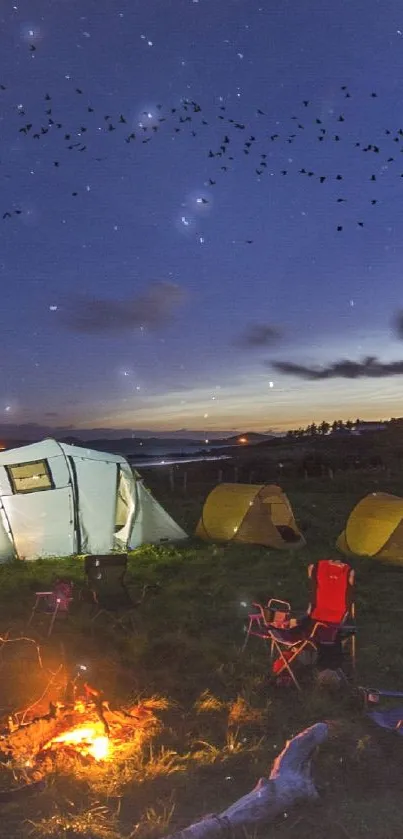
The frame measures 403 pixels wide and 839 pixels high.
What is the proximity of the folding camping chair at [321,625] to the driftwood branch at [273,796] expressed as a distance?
1.42 m

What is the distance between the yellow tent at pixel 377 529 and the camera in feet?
36.3

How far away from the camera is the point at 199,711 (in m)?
5.26

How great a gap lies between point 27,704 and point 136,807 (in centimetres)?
169

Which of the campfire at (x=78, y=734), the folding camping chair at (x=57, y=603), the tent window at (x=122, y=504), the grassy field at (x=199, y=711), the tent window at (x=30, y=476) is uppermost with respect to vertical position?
the tent window at (x=30, y=476)

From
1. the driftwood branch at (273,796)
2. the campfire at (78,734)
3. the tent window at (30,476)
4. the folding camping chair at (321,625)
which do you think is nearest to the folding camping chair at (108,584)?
the folding camping chair at (321,625)

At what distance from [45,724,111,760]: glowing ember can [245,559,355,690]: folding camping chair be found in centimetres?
174

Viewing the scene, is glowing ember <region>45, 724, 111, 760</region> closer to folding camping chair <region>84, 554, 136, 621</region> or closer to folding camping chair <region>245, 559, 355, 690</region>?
folding camping chair <region>245, 559, 355, 690</region>

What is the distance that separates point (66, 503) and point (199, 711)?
7.40 m

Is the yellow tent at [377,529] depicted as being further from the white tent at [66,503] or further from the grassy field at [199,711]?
the white tent at [66,503]

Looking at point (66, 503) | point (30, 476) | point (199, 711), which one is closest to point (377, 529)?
point (66, 503)

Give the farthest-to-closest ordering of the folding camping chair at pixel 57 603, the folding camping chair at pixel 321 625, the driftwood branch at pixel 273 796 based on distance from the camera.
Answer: the folding camping chair at pixel 57 603, the folding camping chair at pixel 321 625, the driftwood branch at pixel 273 796

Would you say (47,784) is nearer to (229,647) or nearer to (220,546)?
(229,647)

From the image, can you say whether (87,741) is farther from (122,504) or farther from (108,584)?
(122,504)

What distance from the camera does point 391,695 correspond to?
5414 mm
